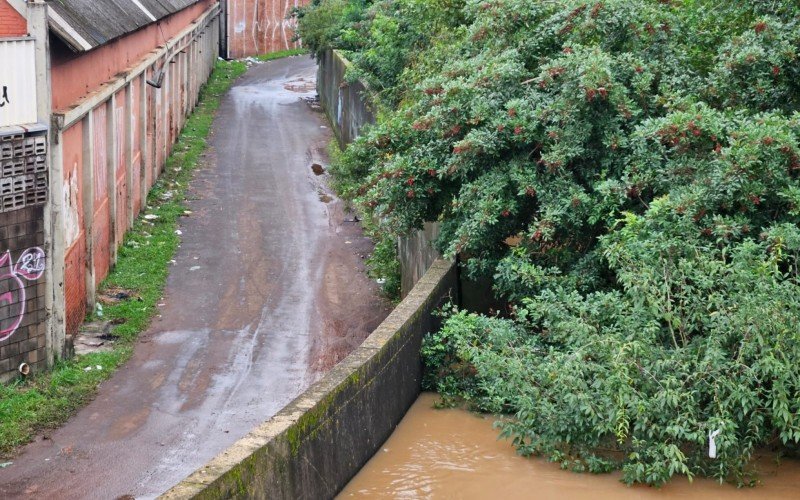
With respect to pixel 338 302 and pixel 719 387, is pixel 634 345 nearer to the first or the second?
pixel 719 387

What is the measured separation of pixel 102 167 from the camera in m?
14.9

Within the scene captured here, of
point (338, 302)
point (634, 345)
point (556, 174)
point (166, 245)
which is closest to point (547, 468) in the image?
point (634, 345)

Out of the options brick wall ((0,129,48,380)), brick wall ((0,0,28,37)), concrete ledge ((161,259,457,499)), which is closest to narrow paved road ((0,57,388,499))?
brick wall ((0,129,48,380))

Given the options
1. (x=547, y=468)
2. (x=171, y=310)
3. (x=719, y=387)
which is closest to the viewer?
(x=719, y=387)

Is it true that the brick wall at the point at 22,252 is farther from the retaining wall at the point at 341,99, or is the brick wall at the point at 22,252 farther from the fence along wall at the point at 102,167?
the retaining wall at the point at 341,99

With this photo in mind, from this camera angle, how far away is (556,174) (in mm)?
9602

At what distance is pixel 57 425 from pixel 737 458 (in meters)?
6.42

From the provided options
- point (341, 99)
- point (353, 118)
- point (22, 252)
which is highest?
point (341, 99)

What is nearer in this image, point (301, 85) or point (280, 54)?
point (301, 85)

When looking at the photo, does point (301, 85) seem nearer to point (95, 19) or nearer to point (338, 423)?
point (95, 19)

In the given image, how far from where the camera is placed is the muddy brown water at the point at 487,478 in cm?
720

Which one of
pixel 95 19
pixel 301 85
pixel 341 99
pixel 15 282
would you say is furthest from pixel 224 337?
pixel 301 85

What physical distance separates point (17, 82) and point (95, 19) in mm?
3883

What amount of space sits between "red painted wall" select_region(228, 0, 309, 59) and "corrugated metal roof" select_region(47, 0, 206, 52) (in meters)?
27.5
